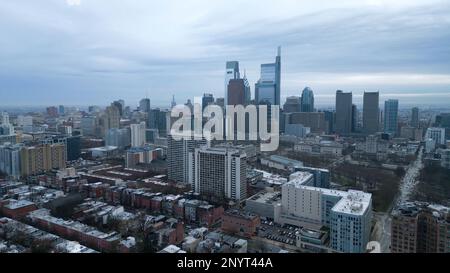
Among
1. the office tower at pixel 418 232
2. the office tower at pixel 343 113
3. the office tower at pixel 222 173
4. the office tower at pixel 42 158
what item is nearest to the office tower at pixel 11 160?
the office tower at pixel 42 158

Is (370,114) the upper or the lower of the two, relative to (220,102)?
lower

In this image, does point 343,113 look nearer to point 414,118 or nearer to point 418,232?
point 414,118

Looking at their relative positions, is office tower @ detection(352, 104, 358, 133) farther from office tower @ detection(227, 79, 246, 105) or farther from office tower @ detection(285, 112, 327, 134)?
office tower @ detection(227, 79, 246, 105)

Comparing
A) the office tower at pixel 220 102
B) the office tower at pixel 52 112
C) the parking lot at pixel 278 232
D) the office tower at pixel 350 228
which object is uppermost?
the office tower at pixel 220 102

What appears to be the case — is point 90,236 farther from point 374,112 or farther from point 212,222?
point 374,112

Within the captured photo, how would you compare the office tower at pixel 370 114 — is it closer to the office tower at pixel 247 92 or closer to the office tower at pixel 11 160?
the office tower at pixel 247 92

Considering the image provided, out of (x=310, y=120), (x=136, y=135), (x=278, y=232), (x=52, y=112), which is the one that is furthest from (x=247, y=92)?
(x=52, y=112)
